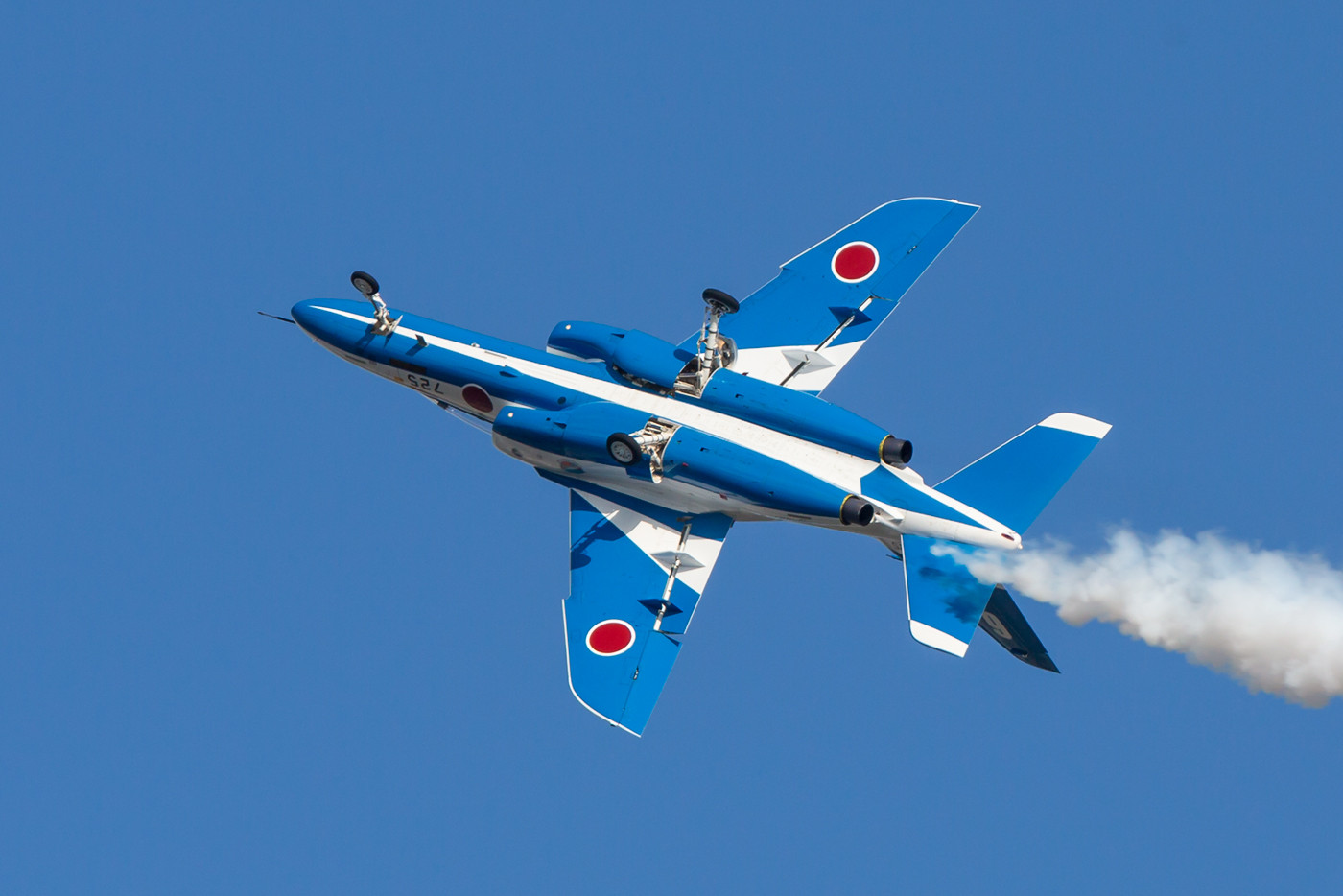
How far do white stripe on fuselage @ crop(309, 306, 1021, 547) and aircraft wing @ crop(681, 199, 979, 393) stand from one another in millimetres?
1803

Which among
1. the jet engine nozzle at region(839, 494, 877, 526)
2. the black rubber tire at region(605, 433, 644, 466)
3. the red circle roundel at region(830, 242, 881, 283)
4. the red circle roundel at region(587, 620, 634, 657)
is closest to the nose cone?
the black rubber tire at region(605, 433, 644, 466)

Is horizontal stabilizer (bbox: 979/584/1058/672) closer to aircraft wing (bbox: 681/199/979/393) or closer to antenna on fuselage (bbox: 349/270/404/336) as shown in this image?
aircraft wing (bbox: 681/199/979/393)

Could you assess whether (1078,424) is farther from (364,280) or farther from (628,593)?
(364,280)

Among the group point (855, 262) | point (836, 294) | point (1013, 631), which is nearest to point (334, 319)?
point (836, 294)

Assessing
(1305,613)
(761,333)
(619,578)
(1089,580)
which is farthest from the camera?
(761,333)

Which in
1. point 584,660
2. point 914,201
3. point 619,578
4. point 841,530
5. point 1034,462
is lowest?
point 584,660

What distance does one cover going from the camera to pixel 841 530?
87.4 feet

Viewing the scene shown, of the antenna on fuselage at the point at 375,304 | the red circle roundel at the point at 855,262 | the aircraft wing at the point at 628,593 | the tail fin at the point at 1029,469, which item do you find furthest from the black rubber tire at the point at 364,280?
the tail fin at the point at 1029,469

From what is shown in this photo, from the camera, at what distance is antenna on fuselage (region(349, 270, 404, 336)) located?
2925cm

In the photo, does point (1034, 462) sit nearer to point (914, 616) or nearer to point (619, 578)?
point (914, 616)

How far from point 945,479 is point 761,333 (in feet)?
16.8

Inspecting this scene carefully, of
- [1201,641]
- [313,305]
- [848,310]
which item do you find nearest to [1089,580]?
[1201,641]

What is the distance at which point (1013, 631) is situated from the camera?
2712 centimetres

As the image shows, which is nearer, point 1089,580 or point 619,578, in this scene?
point 1089,580
